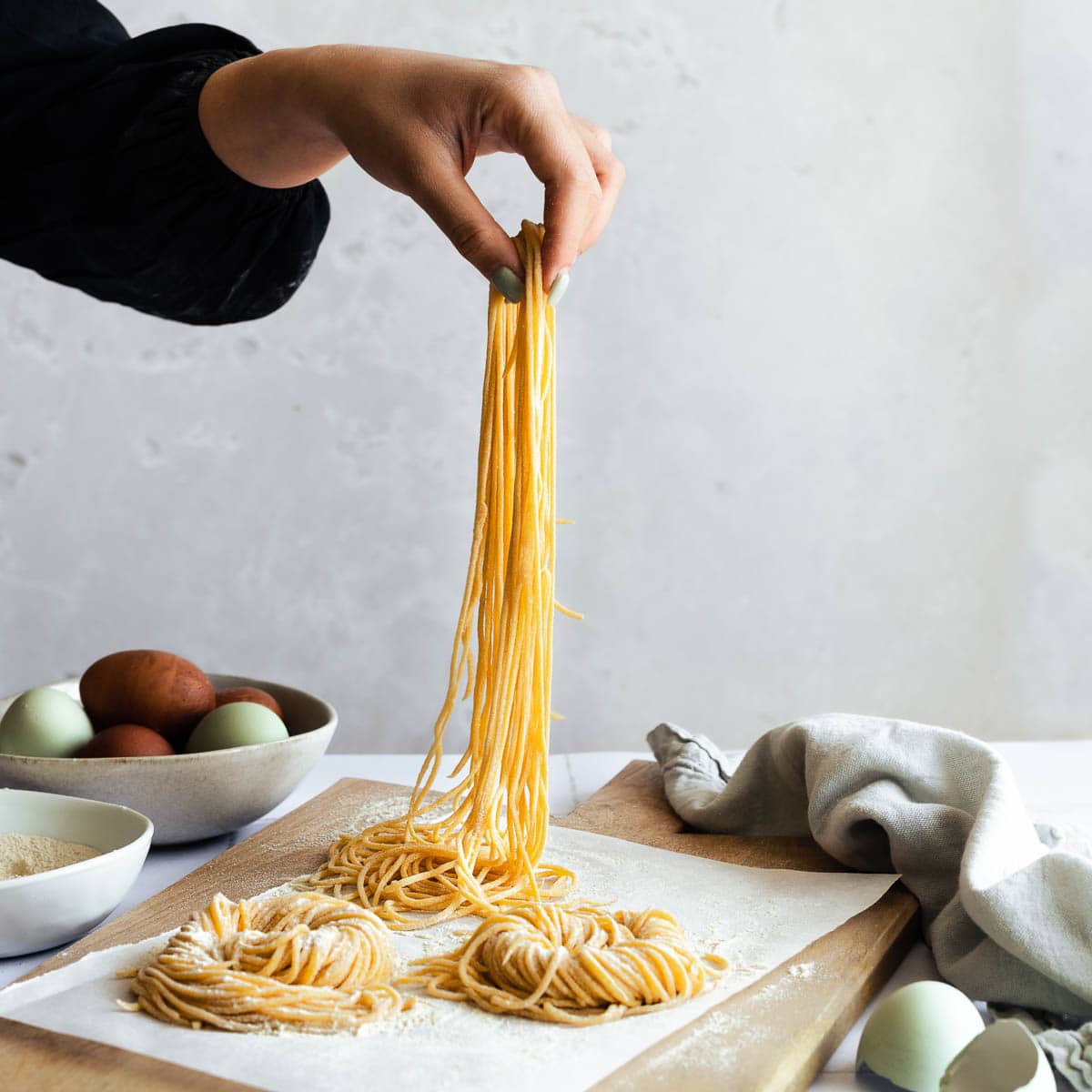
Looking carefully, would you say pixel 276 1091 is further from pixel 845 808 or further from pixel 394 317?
pixel 394 317

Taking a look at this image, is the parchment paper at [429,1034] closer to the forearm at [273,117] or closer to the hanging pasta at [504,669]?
the hanging pasta at [504,669]

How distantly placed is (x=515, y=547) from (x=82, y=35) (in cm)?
74

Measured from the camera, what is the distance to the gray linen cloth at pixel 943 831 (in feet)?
3.33

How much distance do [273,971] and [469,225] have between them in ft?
2.02

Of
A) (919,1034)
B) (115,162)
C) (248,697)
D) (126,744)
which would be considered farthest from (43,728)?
(919,1034)

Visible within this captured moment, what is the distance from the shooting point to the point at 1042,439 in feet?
8.95

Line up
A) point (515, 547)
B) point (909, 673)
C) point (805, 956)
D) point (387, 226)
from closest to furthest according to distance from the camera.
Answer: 1. point (805, 956)
2. point (515, 547)
3. point (387, 226)
4. point (909, 673)

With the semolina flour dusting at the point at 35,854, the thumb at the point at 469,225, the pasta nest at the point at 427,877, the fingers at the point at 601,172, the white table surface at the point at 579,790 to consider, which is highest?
the fingers at the point at 601,172

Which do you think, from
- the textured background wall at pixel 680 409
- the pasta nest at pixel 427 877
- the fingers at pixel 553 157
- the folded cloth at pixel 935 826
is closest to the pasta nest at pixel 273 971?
the pasta nest at pixel 427 877

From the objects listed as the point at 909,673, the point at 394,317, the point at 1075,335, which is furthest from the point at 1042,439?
the point at 394,317

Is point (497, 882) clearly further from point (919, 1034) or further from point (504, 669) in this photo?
point (919, 1034)

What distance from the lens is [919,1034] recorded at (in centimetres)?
87

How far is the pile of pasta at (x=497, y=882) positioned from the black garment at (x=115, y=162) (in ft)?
1.21

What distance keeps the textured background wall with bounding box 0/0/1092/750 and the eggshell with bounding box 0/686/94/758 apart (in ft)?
4.32
